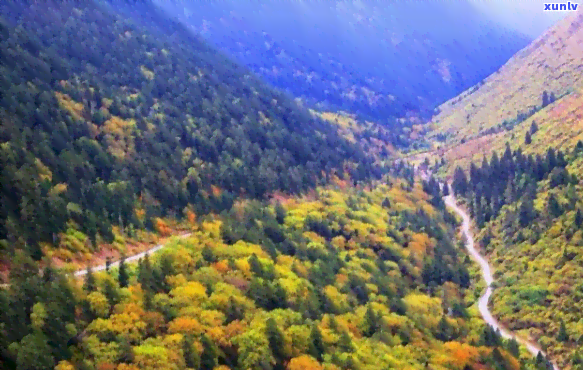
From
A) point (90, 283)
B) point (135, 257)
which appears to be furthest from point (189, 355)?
point (135, 257)

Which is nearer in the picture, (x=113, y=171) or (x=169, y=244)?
(x=169, y=244)

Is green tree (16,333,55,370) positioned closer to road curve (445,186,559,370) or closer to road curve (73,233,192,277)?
road curve (73,233,192,277)

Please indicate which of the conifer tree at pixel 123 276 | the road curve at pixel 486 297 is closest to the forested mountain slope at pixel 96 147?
the conifer tree at pixel 123 276

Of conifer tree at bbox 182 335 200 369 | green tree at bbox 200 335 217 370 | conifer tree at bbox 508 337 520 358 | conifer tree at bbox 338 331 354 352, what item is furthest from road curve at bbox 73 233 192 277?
conifer tree at bbox 508 337 520 358

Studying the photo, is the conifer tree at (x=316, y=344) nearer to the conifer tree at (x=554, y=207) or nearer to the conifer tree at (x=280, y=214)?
the conifer tree at (x=280, y=214)

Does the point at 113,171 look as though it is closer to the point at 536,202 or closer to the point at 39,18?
the point at 39,18

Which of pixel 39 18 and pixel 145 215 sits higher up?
A: pixel 39 18

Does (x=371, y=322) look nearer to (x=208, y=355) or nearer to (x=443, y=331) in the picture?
(x=443, y=331)

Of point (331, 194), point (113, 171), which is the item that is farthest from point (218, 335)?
point (331, 194)
